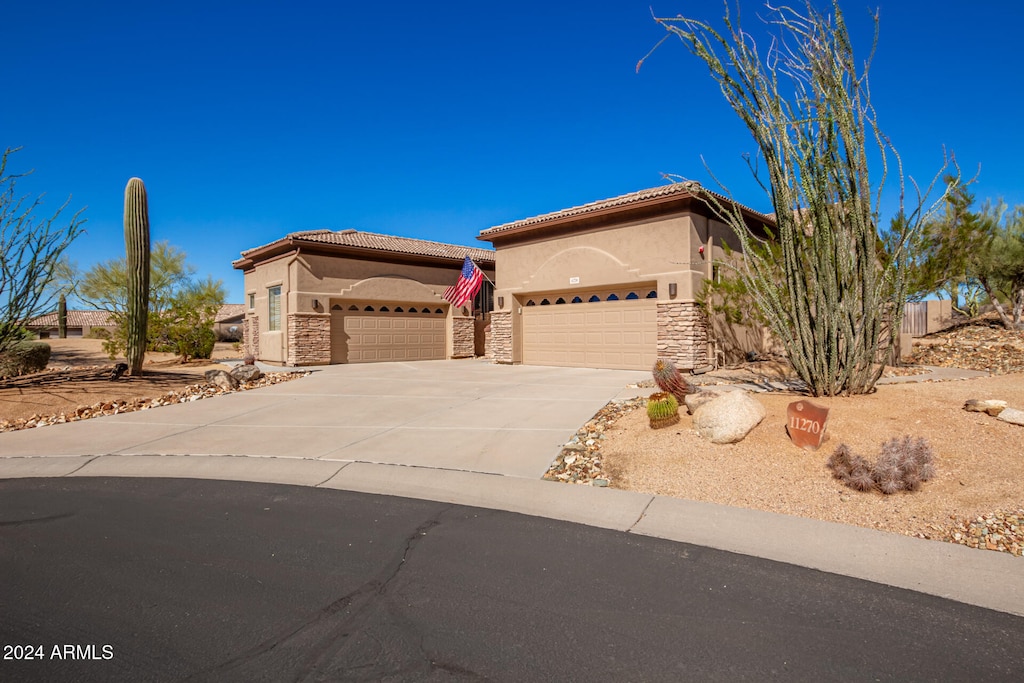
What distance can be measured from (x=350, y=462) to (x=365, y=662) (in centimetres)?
436

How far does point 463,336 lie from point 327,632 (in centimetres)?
2154

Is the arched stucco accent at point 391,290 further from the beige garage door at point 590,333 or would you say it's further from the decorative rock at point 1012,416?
the decorative rock at point 1012,416

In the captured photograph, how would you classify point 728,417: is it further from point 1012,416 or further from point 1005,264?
point 1005,264

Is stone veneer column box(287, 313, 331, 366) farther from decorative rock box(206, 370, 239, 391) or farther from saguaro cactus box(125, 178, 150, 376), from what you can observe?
decorative rock box(206, 370, 239, 391)

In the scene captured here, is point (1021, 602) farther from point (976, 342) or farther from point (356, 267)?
point (356, 267)

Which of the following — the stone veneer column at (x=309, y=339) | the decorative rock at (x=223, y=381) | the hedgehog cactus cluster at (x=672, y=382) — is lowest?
the decorative rock at (x=223, y=381)

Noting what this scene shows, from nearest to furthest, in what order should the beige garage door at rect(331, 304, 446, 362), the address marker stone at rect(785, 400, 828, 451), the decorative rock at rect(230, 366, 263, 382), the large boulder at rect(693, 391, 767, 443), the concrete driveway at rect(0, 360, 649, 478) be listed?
1. the address marker stone at rect(785, 400, 828, 451)
2. the large boulder at rect(693, 391, 767, 443)
3. the concrete driveway at rect(0, 360, 649, 478)
4. the decorative rock at rect(230, 366, 263, 382)
5. the beige garage door at rect(331, 304, 446, 362)

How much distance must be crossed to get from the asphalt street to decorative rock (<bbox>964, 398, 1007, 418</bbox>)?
173 inches

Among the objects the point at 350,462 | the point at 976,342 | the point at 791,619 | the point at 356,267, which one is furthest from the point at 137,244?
the point at 976,342

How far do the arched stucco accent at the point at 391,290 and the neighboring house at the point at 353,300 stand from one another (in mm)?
36

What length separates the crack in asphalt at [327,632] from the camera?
3092mm

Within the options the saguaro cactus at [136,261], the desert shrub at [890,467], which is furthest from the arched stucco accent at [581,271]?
the desert shrub at [890,467]

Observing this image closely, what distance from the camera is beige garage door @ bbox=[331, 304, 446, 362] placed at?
21.8 meters

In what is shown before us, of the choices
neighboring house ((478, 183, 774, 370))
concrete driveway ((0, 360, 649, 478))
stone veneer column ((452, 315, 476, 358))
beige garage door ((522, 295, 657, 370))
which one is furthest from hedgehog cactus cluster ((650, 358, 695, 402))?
stone veneer column ((452, 315, 476, 358))
